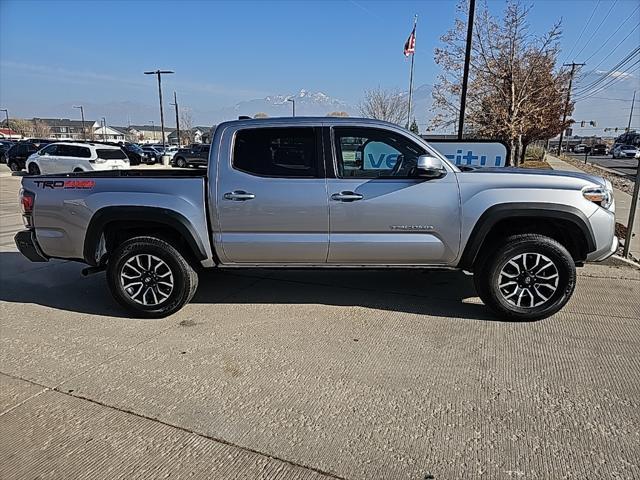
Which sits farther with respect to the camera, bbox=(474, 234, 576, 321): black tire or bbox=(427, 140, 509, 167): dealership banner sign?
bbox=(427, 140, 509, 167): dealership banner sign

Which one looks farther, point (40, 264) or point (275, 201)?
point (40, 264)

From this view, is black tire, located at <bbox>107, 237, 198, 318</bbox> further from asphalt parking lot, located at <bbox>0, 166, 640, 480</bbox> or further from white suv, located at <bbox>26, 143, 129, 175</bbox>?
white suv, located at <bbox>26, 143, 129, 175</bbox>

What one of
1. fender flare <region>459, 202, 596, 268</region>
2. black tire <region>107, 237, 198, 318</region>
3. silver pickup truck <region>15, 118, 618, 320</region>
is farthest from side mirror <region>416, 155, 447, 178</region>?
black tire <region>107, 237, 198, 318</region>

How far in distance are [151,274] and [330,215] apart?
182cm

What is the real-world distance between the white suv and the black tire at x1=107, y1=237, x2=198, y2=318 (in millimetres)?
16784

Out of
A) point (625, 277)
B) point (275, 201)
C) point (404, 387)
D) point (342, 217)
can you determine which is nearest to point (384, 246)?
point (342, 217)

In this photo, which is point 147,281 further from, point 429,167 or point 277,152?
point 429,167

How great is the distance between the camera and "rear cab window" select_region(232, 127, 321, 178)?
4098 mm

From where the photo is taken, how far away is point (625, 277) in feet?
18.3

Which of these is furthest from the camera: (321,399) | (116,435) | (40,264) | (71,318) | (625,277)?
(40,264)

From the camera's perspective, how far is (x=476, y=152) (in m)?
7.73

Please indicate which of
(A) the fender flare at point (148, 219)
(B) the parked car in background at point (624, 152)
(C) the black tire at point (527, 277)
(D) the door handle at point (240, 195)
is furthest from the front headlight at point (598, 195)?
(B) the parked car in background at point (624, 152)

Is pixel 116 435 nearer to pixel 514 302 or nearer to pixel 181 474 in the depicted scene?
pixel 181 474

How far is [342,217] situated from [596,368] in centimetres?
230
